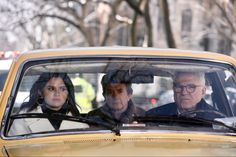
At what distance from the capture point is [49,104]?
3.53m

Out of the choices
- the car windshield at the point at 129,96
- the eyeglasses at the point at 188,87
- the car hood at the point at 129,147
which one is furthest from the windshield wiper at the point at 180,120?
the eyeglasses at the point at 188,87

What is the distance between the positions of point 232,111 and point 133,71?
2.24 ft

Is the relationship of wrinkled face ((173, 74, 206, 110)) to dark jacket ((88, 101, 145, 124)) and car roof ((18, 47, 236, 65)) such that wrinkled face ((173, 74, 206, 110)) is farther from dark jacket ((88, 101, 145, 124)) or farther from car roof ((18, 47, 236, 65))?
dark jacket ((88, 101, 145, 124))

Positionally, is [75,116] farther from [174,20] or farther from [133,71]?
[174,20]

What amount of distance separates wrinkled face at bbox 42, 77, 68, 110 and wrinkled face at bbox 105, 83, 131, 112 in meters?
0.27

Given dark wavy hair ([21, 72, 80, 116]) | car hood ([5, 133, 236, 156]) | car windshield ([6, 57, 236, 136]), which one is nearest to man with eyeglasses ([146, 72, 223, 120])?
car windshield ([6, 57, 236, 136])

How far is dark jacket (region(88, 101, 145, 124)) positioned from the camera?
3400mm

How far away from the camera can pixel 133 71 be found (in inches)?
141

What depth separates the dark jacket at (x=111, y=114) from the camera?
3.40 metres

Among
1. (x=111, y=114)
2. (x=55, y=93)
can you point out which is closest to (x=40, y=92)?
(x=55, y=93)

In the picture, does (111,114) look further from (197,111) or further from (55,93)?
(197,111)

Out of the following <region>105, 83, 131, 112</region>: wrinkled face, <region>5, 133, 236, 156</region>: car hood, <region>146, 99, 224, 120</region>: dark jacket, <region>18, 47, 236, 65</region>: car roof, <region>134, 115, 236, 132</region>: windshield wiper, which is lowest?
<region>5, 133, 236, 156</region>: car hood

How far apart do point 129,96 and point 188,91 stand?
0.37m

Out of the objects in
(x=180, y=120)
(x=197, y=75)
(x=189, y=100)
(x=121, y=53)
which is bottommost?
(x=180, y=120)
